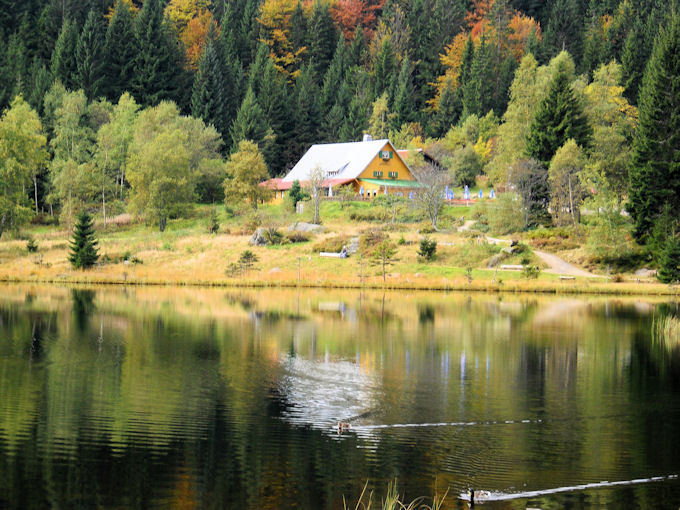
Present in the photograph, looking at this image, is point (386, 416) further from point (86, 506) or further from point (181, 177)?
point (181, 177)

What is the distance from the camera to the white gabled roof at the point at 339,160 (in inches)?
3782

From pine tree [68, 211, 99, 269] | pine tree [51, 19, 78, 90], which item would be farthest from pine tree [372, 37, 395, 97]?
pine tree [68, 211, 99, 269]

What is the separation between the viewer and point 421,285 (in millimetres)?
59344

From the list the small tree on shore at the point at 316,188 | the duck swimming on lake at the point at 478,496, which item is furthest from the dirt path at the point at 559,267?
the duck swimming on lake at the point at 478,496

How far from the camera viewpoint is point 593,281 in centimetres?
6028

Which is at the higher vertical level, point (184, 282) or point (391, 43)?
point (391, 43)

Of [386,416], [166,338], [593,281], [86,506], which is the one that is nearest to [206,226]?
[593,281]

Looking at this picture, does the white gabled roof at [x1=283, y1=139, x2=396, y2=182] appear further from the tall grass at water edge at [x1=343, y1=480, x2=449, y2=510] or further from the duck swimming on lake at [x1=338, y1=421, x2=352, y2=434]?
the tall grass at water edge at [x1=343, y1=480, x2=449, y2=510]

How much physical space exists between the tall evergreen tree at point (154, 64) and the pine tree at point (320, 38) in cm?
2910

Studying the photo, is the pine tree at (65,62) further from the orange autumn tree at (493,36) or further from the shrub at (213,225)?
the orange autumn tree at (493,36)

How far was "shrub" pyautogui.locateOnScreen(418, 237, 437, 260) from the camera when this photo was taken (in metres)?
64.5

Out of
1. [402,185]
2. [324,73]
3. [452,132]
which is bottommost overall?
[402,185]

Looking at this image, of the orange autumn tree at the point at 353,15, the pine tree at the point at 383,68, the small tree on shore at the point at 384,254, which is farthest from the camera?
the orange autumn tree at the point at 353,15

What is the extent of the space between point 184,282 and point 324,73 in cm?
8471
